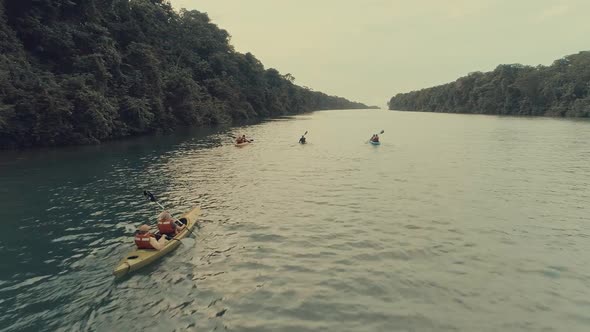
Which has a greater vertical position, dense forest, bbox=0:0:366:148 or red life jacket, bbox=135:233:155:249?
dense forest, bbox=0:0:366:148

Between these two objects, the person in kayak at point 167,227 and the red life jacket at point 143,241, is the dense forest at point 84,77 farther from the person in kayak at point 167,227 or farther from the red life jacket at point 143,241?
the red life jacket at point 143,241

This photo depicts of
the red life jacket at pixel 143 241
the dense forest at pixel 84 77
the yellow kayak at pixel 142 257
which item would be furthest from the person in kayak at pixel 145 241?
the dense forest at pixel 84 77

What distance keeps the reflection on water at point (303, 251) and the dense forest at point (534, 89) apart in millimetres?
99913

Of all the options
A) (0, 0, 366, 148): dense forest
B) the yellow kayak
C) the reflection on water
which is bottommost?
the reflection on water

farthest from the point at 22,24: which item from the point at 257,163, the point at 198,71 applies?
the point at 198,71

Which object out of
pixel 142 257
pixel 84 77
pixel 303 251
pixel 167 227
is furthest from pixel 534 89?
pixel 142 257

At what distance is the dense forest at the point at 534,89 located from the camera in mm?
107312

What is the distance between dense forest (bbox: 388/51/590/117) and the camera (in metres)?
107

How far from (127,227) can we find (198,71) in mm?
80222

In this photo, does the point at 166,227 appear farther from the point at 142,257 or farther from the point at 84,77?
the point at 84,77

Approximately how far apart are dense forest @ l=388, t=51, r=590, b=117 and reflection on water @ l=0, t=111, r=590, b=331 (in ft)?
328

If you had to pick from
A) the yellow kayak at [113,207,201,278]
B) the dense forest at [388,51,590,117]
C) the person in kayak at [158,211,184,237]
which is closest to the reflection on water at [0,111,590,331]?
the yellow kayak at [113,207,201,278]

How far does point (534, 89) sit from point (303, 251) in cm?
13974

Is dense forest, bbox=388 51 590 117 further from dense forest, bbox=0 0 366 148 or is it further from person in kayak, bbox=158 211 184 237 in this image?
person in kayak, bbox=158 211 184 237
